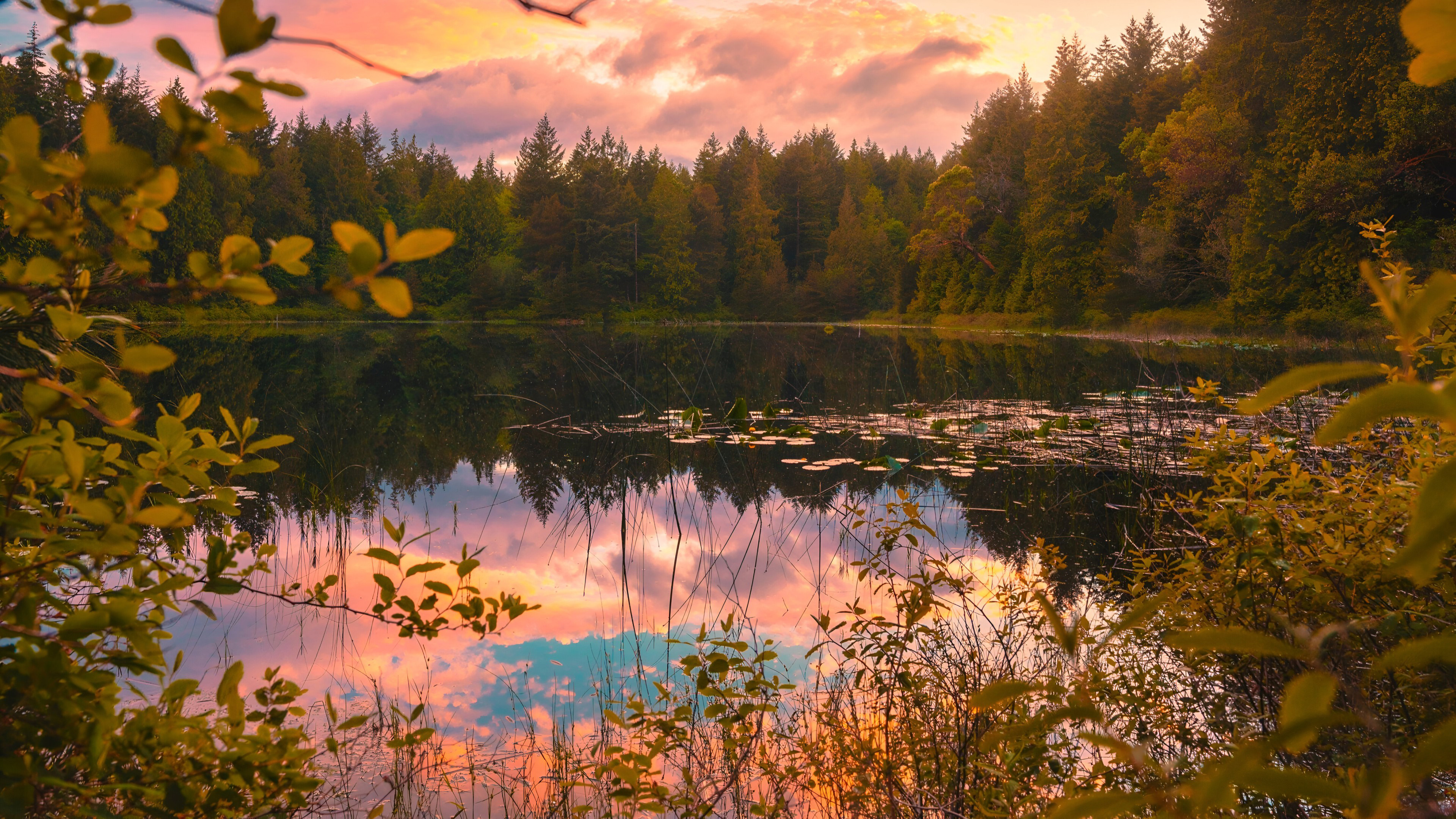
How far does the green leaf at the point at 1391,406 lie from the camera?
46 centimetres

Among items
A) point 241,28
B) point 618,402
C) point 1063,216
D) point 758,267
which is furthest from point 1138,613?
point 758,267

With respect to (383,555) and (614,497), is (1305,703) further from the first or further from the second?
(614,497)

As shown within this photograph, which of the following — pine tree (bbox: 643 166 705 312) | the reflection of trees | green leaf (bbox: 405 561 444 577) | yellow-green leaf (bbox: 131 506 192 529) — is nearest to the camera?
yellow-green leaf (bbox: 131 506 192 529)

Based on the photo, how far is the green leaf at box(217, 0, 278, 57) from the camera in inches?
32.1

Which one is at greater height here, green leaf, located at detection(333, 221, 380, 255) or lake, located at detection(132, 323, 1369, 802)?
green leaf, located at detection(333, 221, 380, 255)

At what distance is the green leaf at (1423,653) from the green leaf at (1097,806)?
0.57 feet

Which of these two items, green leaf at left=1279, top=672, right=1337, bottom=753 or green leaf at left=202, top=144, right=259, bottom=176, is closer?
green leaf at left=1279, top=672, right=1337, bottom=753

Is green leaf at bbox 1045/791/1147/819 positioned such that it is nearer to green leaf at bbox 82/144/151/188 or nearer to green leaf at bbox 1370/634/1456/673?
green leaf at bbox 1370/634/1456/673

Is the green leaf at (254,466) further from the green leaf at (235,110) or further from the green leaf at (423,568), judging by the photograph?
the green leaf at (235,110)

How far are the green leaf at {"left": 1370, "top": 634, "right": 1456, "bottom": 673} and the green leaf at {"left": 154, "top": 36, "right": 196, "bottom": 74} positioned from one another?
47.9 inches

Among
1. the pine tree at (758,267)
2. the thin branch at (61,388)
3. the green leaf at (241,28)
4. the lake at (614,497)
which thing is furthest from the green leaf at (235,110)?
the pine tree at (758,267)

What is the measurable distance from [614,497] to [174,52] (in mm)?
6051

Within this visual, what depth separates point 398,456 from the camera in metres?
8.59

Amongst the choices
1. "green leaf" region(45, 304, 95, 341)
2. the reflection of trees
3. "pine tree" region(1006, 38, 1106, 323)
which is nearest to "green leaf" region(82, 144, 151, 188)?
"green leaf" region(45, 304, 95, 341)
